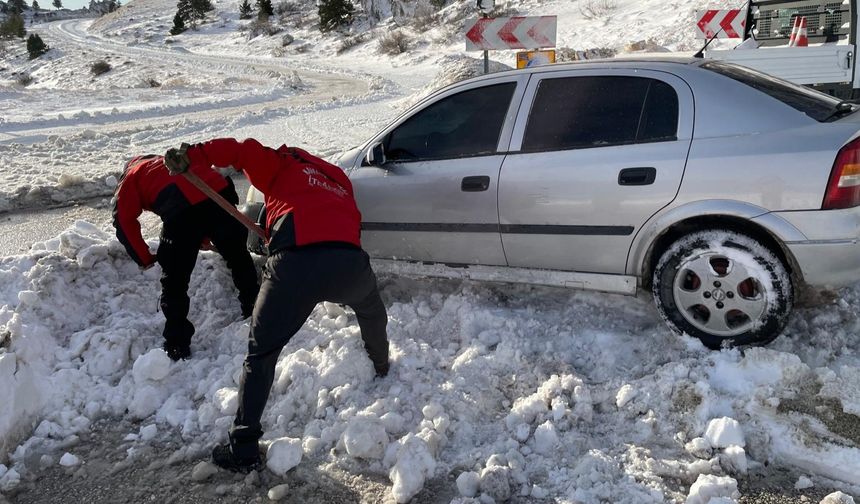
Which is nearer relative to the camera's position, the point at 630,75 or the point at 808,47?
the point at 630,75

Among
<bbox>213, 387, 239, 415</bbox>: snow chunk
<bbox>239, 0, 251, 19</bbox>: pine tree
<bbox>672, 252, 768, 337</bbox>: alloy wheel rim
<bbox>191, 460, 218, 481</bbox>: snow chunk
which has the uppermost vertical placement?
<bbox>239, 0, 251, 19</bbox>: pine tree

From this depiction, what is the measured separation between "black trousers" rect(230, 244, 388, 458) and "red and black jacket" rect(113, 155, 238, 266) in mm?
1136

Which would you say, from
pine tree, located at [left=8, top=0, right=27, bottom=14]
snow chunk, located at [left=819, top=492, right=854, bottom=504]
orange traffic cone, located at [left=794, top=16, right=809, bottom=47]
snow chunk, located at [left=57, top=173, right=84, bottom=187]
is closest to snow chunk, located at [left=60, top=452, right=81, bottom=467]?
snow chunk, located at [left=819, top=492, right=854, bottom=504]

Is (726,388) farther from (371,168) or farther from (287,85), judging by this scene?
(287,85)

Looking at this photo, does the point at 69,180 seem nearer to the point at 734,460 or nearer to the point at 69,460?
the point at 69,460

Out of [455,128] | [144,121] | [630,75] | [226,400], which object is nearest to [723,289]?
[630,75]

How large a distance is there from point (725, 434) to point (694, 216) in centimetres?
117

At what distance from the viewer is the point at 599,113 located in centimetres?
384

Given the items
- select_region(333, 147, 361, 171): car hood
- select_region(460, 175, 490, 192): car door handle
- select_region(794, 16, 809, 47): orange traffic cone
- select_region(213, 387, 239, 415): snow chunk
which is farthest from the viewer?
select_region(794, 16, 809, 47): orange traffic cone

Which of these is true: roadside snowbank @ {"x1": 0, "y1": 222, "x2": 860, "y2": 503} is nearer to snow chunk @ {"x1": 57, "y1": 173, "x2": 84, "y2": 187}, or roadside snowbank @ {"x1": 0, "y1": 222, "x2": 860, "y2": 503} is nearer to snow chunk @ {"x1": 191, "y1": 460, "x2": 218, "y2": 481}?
snow chunk @ {"x1": 191, "y1": 460, "x2": 218, "y2": 481}

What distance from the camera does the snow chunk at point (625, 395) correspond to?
328cm

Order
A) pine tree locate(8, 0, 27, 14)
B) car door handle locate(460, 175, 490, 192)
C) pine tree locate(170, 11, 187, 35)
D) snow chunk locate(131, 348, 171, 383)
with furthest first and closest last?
pine tree locate(8, 0, 27, 14)
pine tree locate(170, 11, 187, 35)
car door handle locate(460, 175, 490, 192)
snow chunk locate(131, 348, 171, 383)

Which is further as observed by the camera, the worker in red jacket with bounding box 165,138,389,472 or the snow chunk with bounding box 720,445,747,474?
the worker in red jacket with bounding box 165,138,389,472

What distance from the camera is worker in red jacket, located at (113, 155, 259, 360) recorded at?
3934mm
